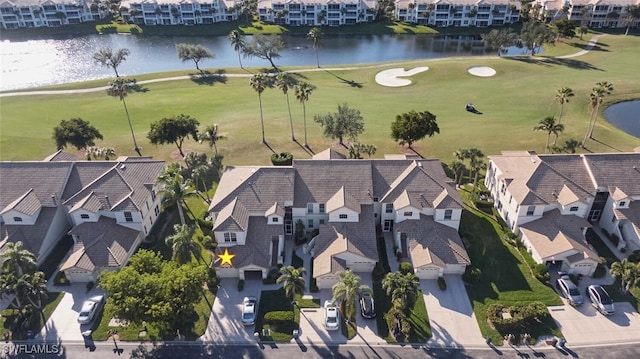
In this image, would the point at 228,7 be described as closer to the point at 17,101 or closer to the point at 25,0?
the point at 25,0

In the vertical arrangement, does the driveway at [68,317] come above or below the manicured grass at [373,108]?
below

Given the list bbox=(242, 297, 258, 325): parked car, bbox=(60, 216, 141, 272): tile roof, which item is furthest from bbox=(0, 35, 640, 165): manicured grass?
bbox=(242, 297, 258, 325): parked car

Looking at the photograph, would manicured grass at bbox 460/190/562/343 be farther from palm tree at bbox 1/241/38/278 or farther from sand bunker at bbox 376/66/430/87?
sand bunker at bbox 376/66/430/87

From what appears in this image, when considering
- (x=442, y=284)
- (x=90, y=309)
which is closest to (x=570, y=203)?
(x=442, y=284)

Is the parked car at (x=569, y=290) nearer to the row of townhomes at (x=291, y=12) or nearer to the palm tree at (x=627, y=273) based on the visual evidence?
Result: the palm tree at (x=627, y=273)

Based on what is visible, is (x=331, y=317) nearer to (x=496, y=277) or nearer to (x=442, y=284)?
(x=442, y=284)

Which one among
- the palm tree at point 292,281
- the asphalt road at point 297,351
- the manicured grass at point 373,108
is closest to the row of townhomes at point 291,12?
the manicured grass at point 373,108

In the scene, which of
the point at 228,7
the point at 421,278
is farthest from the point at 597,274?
the point at 228,7
